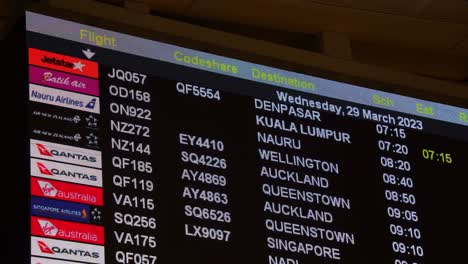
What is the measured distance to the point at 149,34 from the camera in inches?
175

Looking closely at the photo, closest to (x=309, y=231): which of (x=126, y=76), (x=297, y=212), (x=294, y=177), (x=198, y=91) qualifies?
(x=297, y=212)

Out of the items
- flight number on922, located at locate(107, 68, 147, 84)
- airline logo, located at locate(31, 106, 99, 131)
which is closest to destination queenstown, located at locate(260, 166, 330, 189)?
flight number on922, located at locate(107, 68, 147, 84)

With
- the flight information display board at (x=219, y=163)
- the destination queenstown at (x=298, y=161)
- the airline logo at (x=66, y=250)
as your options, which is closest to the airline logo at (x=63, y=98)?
the flight information display board at (x=219, y=163)

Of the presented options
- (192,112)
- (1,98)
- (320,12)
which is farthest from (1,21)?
(320,12)

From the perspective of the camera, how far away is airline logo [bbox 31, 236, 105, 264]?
3.79 metres

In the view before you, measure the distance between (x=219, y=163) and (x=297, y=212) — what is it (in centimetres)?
32

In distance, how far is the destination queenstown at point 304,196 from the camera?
434 centimetres

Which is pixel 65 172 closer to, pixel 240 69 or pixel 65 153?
pixel 65 153

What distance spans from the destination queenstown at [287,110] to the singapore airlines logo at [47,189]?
91cm

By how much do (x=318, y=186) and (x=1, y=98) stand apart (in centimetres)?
114

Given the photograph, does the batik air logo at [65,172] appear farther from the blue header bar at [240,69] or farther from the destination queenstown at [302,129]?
the destination queenstown at [302,129]

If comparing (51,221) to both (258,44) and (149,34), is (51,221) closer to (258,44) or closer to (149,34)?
(149,34)

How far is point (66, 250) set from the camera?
384 cm

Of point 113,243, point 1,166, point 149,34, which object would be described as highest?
point 149,34
